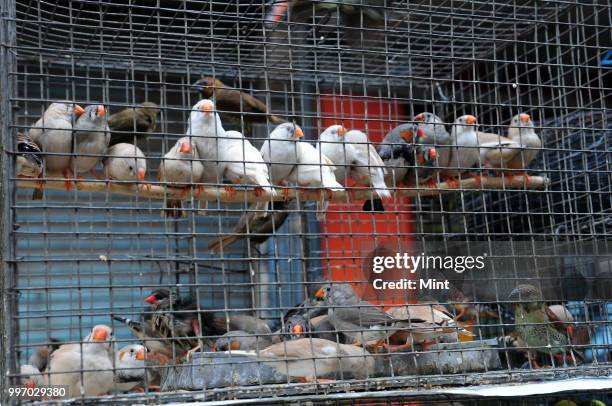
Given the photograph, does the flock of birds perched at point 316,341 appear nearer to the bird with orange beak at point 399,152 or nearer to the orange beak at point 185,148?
the orange beak at point 185,148

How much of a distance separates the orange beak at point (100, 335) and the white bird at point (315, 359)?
0.75 m

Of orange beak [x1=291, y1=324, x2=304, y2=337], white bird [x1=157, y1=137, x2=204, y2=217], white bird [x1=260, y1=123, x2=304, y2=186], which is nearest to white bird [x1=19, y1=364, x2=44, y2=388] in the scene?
white bird [x1=157, y1=137, x2=204, y2=217]

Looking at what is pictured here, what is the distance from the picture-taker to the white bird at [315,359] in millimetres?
3250

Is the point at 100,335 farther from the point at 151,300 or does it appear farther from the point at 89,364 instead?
the point at 151,300

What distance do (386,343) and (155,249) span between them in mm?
2747

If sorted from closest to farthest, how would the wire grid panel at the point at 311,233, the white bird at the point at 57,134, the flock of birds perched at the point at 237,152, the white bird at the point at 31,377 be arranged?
the wire grid panel at the point at 311,233, the white bird at the point at 31,377, the flock of birds perched at the point at 237,152, the white bird at the point at 57,134

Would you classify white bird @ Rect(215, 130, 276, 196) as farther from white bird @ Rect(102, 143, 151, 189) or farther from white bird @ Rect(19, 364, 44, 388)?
white bird @ Rect(19, 364, 44, 388)

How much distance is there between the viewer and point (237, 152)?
13.2ft

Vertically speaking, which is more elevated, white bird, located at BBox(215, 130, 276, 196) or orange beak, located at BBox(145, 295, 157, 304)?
white bird, located at BBox(215, 130, 276, 196)

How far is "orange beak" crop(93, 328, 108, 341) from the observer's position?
3.60 meters

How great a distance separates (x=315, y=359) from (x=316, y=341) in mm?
271

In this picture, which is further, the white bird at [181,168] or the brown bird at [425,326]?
the white bird at [181,168]

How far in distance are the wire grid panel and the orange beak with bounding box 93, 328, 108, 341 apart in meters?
0.07

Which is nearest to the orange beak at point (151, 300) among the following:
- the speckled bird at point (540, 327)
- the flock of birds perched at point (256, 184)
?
the flock of birds perched at point (256, 184)
